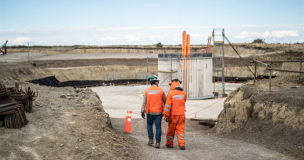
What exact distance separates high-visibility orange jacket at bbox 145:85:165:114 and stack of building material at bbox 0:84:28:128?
9.91ft

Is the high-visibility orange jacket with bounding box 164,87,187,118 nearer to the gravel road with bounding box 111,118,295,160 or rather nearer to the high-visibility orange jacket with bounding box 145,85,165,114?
the high-visibility orange jacket with bounding box 145,85,165,114

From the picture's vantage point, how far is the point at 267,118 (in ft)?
30.7

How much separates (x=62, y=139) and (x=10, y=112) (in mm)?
1266

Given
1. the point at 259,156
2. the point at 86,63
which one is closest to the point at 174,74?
the point at 259,156

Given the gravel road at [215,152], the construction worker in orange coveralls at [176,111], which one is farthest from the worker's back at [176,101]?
the gravel road at [215,152]

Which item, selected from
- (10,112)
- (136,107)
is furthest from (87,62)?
(10,112)

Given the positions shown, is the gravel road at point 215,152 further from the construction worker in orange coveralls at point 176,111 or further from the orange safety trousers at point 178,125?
the construction worker in orange coveralls at point 176,111

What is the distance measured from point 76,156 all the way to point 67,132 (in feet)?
4.17

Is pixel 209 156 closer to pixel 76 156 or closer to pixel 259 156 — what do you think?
pixel 259 156

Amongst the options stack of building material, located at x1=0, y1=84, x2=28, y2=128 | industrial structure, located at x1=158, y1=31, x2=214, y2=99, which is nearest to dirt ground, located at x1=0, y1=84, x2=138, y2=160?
stack of building material, located at x1=0, y1=84, x2=28, y2=128

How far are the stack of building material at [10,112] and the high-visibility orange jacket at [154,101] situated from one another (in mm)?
3020

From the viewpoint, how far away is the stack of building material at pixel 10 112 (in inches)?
258

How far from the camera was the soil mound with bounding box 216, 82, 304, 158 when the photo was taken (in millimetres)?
7648

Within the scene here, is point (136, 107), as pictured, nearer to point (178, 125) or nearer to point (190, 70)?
point (190, 70)
